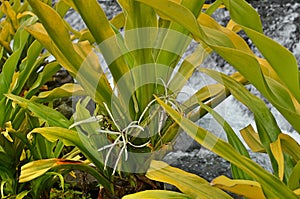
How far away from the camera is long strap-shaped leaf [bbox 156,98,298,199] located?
0.67 meters

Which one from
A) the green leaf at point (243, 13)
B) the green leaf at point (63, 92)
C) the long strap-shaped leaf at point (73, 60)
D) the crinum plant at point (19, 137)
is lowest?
the crinum plant at point (19, 137)

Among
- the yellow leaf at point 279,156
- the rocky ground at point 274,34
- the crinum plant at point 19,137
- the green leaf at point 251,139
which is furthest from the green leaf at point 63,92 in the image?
the rocky ground at point 274,34

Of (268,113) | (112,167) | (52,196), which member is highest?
(268,113)

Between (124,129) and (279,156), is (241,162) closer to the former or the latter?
(279,156)

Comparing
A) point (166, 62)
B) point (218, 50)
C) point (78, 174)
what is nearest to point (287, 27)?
point (78, 174)

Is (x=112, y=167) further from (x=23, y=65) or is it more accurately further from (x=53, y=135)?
(x=23, y=65)

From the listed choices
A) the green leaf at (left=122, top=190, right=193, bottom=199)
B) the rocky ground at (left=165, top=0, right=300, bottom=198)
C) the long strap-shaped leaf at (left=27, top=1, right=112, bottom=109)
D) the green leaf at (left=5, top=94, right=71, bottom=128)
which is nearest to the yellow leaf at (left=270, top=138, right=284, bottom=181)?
the green leaf at (left=122, top=190, right=193, bottom=199)

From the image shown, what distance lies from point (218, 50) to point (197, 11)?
0.21 metres

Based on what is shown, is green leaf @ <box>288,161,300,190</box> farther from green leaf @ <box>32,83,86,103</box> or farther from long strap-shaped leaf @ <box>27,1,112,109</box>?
green leaf @ <box>32,83,86,103</box>

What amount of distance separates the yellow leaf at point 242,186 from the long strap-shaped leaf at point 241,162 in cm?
1

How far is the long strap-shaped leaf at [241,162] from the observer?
0.67 meters

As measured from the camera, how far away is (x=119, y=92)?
894mm

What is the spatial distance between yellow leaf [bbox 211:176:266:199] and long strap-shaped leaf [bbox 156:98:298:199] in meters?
0.01

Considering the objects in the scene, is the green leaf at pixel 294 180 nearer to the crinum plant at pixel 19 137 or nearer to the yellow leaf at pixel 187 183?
the yellow leaf at pixel 187 183
